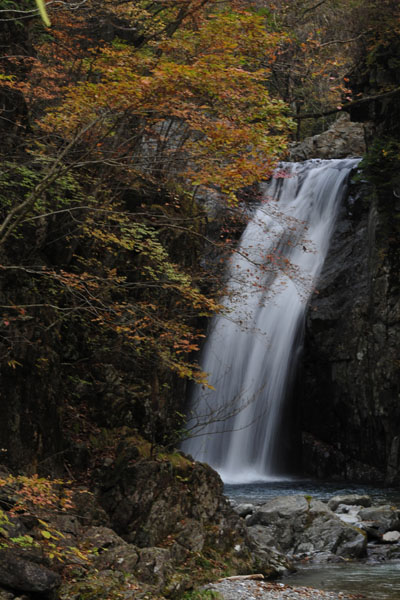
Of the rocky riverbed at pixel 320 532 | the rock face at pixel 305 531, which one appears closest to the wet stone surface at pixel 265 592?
the rocky riverbed at pixel 320 532

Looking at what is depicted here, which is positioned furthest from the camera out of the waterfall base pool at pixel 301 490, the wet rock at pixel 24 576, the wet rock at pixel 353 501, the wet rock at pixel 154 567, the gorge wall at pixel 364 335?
the gorge wall at pixel 364 335

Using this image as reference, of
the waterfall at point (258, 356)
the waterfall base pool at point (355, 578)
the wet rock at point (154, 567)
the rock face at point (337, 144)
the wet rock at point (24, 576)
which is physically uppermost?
the rock face at point (337, 144)

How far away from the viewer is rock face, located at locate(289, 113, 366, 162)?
2839 centimetres

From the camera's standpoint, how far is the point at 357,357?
1695 centimetres

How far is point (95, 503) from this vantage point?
265 inches

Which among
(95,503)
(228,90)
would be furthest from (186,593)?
(228,90)

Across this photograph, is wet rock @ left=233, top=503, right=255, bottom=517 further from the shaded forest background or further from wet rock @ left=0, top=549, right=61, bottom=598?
wet rock @ left=0, top=549, right=61, bottom=598

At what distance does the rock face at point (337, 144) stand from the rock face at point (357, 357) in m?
10.0

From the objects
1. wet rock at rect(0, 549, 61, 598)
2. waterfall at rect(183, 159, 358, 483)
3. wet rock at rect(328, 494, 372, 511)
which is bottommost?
wet rock at rect(328, 494, 372, 511)

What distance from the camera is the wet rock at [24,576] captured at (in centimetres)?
440

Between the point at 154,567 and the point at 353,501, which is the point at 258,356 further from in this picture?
the point at 154,567

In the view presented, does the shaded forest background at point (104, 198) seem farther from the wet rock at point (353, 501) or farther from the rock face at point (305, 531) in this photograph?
the wet rock at point (353, 501)

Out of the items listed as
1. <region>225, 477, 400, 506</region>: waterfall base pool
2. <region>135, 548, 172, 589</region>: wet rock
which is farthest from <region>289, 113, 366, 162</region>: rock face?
<region>135, 548, 172, 589</region>: wet rock

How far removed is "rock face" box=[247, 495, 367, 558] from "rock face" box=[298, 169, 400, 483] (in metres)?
6.59
